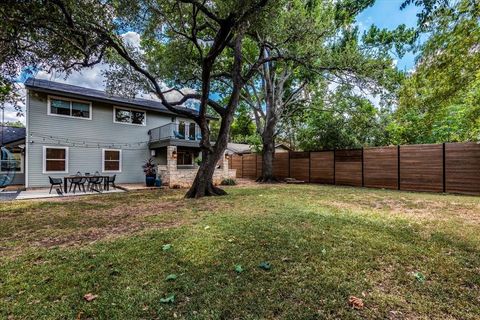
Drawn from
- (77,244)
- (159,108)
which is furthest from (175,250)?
(159,108)

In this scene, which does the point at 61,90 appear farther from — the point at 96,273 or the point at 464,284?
the point at 464,284

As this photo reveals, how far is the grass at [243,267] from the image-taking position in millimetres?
2182

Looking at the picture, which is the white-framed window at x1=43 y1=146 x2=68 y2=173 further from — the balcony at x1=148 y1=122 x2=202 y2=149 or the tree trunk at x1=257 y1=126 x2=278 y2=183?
the tree trunk at x1=257 y1=126 x2=278 y2=183

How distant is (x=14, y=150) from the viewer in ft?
46.5

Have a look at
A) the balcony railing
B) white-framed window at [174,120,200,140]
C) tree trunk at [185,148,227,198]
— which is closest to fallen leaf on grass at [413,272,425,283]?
tree trunk at [185,148,227,198]

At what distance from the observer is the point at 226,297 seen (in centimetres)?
232

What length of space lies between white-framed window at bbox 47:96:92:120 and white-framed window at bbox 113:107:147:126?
1.43 meters

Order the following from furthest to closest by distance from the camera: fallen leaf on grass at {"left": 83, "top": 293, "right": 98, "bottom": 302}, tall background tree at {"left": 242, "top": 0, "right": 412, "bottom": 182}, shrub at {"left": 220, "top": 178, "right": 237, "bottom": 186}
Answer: shrub at {"left": 220, "top": 178, "right": 237, "bottom": 186}, tall background tree at {"left": 242, "top": 0, "right": 412, "bottom": 182}, fallen leaf on grass at {"left": 83, "top": 293, "right": 98, "bottom": 302}

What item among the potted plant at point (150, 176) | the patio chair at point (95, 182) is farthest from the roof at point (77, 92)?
the patio chair at point (95, 182)

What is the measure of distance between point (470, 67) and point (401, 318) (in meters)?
5.40

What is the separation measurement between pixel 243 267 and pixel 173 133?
491 inches

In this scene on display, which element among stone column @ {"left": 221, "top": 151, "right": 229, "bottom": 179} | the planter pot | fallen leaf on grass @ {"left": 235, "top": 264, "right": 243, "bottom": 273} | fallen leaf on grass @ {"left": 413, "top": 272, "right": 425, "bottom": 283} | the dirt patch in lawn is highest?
stone column @ {"left": 221, "top": 151, "right": 229, "bottom": 179}

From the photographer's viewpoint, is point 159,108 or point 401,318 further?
point 159,108

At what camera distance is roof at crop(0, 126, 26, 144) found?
12.5 metres
